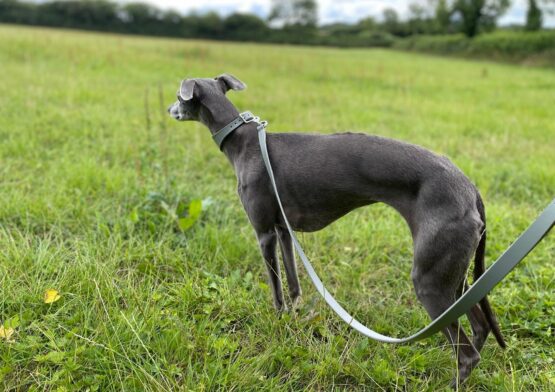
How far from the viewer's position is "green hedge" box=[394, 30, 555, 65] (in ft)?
94.3

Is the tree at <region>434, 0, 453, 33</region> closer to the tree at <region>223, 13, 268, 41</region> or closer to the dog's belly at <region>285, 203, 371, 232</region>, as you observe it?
the tree at <region>223, 13, 268, 41</region>

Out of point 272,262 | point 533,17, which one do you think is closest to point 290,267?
point 272,262

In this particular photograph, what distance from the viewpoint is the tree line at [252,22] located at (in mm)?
53062

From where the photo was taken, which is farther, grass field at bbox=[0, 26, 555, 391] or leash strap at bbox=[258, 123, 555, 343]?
grass field at bbox=[0, 26, 555, 391]

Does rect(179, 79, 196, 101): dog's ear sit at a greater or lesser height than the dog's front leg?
greater

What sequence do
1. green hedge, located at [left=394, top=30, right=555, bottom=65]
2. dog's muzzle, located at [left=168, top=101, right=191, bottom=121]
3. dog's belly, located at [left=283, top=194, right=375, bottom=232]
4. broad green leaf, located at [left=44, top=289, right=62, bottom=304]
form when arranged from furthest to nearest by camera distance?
green hedge, located at [left=394, top=30, right=555, bottom=65], dog's muzzle, located at [left=168, top=101, right=191, bottom=121], broad green leaf, located at [left=44, top=289, right=62, bottom=304], dog's belly, located at [left=283, top=194, right=375, bottom=232]

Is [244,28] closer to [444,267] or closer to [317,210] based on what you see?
[317,210]

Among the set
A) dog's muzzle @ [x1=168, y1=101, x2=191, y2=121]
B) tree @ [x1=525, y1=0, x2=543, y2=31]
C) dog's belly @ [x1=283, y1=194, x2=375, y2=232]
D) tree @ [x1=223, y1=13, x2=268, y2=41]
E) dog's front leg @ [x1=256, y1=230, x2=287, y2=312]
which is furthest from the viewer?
tree @ [x1=223, y1=13, x2=268, y2=41]

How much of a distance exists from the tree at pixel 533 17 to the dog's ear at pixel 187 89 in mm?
45337

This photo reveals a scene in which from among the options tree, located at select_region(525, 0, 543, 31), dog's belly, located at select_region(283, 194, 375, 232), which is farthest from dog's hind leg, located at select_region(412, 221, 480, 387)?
tree, located at select_region(525, 0, 543, 31)

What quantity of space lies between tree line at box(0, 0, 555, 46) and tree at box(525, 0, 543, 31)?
337 inches

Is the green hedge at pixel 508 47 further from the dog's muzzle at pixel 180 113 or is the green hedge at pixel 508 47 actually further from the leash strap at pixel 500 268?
the leash strap at pixel 500 268

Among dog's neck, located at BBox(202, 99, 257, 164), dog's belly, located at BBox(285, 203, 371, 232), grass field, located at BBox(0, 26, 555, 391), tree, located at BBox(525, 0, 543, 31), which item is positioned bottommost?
grass field, located at BBox(0, 26, 555, 391)


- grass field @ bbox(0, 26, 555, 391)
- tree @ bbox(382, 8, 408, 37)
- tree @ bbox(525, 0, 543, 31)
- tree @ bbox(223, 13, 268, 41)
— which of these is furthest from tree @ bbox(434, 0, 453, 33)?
grass field @ bbox(0, 26, 555, 391)
